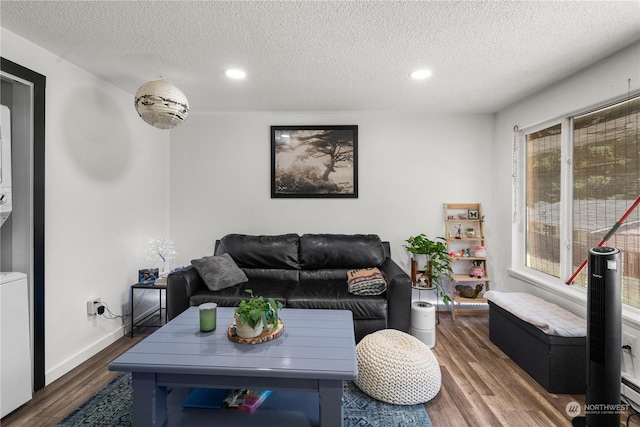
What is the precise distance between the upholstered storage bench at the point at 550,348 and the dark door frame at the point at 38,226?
3.52 metres

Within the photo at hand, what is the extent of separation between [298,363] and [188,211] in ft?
9.21

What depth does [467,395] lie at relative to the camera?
203 cm

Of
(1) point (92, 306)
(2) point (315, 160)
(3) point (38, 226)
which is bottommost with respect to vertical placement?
(1) point (92, 306)

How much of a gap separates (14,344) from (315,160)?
9.68 feet

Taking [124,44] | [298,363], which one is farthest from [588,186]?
[124,44]

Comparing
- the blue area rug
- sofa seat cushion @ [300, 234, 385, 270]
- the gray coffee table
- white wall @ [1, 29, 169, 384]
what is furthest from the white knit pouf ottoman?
white wall @ [1, 29, 169, 384]

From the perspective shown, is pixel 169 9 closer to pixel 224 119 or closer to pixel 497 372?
pixel 224 119

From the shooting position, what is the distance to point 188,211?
3.74m

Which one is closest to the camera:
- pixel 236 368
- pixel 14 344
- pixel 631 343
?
pixel 236 368

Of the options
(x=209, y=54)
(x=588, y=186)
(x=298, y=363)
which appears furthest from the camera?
(x=588, y=186)

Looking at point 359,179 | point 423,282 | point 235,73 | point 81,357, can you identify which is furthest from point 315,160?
point 81,357

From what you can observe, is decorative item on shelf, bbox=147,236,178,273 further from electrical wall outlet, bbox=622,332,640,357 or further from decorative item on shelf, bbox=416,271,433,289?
electrical wall outlet, bbox=622,332,640,357

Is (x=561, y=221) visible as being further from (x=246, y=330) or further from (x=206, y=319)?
(x=206, y=319)

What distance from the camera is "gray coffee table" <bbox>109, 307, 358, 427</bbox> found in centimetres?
146
